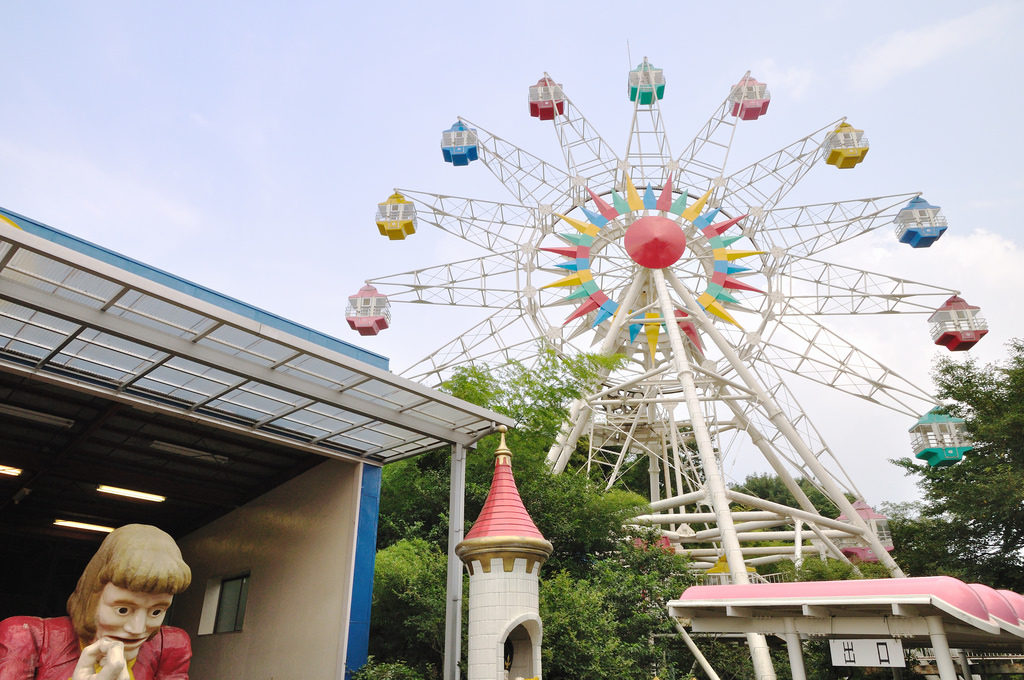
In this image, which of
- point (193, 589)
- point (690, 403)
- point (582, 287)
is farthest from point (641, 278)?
point (193, 589)

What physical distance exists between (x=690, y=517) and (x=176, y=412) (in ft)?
47.3

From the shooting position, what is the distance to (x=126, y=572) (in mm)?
6301

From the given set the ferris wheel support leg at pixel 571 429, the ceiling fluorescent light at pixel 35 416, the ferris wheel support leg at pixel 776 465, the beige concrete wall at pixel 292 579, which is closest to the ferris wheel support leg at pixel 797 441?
the ferris wheel support leg at pixel 776 465

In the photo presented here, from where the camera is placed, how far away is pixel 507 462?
12164mm

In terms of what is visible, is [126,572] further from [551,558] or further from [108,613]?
[551,558]

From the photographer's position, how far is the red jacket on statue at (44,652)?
6.36 metres

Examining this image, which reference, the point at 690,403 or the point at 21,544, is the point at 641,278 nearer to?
the point at 690,403

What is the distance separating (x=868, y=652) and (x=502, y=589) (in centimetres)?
487

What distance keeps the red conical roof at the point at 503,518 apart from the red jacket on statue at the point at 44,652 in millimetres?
5084

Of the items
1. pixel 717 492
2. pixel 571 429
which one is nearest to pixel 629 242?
pixel 571 429

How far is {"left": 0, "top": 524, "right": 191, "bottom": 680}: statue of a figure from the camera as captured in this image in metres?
6.31

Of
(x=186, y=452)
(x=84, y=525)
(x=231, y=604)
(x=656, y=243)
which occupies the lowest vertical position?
(x=231, y=604)

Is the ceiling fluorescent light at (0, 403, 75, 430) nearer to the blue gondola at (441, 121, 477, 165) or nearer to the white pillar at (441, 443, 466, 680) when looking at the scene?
the white pillar at (441, 443, 466, 680)

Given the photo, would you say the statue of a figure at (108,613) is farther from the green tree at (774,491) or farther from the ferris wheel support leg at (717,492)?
the green tree at (774,491)
